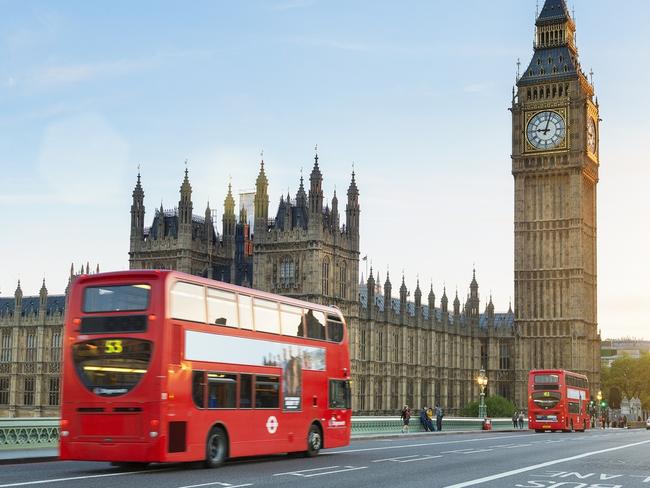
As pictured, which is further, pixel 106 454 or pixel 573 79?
pixel 573 79

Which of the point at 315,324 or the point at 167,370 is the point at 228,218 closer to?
the point at 315,324

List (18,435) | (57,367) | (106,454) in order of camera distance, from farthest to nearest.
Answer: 1. (57,367)
2. (18,435)
3. (106,454)

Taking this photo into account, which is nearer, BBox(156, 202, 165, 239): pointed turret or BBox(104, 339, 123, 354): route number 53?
BBox(104, 339, 123, 354): route number 53

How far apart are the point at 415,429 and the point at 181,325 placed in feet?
123

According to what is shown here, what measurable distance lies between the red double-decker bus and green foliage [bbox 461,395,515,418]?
233 feet

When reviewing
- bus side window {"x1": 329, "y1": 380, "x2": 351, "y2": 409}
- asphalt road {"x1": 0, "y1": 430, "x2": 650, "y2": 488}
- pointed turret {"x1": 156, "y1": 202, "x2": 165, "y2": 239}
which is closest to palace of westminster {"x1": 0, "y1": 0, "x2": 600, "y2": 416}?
pointed turret {"x1": 156, "y1": 202, "x2": 165, "y2": 239}

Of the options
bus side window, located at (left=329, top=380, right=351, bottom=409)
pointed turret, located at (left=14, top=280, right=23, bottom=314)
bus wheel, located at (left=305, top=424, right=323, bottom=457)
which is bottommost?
bus wheel, located at (left=305, top=424, right=323, bottom=457)

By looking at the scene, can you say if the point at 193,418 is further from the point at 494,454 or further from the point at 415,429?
the point at 415,429

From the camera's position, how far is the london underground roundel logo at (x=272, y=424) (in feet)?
86.8

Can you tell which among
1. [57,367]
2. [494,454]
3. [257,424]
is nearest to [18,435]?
[257,424]

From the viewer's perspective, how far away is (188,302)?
23.2 m

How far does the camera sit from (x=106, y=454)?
2223 cm

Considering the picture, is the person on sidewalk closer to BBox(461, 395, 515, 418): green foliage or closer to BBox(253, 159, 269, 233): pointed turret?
BBox(253, 159, 269, 233): pointed turret

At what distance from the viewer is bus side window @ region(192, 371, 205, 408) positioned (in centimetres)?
2320
